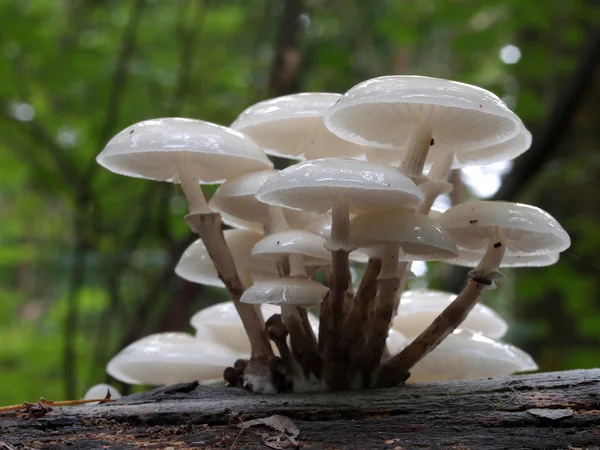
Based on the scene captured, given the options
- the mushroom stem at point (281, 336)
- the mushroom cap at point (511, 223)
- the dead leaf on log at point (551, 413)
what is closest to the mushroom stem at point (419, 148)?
the mushroom cap at point (511, 223)

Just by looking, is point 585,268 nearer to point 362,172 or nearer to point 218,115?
point 218,115

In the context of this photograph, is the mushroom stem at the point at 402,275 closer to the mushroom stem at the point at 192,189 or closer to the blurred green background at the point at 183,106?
the mushroom stem at the point at 192,189

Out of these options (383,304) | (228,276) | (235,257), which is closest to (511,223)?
(383,304)

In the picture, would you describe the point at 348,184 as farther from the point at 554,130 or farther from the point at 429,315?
the point at 554,130

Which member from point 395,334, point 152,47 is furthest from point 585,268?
point 152,47

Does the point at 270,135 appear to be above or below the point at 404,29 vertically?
below

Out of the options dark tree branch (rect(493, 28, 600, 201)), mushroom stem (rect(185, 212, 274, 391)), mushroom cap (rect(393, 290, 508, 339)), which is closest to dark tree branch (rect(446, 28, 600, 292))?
dark tree branch (rect(493, 28, 600, 201))
